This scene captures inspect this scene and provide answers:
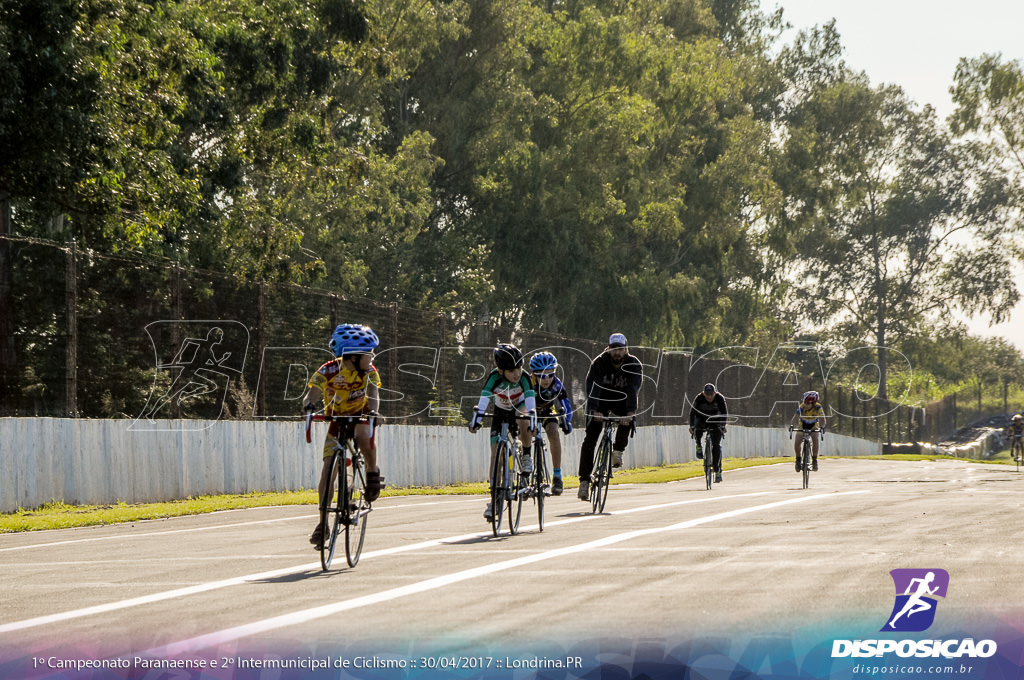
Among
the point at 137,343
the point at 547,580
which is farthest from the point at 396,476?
the point at 547,580

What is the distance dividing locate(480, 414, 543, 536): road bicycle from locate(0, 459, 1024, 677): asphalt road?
0.98 ft

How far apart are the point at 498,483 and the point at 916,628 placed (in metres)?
6.64

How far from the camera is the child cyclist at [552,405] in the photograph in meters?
15.4

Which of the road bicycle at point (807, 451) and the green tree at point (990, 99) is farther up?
the green tree at point (990, 99)

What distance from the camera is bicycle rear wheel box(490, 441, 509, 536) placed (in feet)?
44.3

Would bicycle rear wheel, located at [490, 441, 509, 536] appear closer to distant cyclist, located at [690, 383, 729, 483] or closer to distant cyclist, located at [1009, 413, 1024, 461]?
distant cyclist, located at [690, 383, 729, 483]

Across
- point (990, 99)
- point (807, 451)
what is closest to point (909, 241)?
point (990, 99)

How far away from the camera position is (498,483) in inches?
536

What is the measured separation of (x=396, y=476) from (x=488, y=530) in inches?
500

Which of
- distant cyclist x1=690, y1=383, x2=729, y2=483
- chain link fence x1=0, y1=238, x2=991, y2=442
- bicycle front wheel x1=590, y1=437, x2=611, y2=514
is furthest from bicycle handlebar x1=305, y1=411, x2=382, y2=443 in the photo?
distant cyclist x1=690, y1=383, x2=729, y2=483

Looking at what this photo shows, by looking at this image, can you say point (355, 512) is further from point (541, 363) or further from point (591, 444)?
point (591, 444)

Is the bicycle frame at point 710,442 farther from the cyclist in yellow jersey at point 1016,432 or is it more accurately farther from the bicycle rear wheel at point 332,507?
the cyclist in yellow jersey at point 1016,432

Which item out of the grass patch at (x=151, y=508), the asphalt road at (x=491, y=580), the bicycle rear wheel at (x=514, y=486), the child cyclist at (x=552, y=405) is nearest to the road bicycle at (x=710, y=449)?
the grass patch at (x=151, y=508)

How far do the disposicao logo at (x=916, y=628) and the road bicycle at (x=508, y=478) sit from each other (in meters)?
4.65
